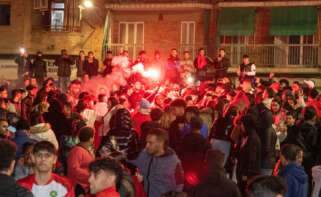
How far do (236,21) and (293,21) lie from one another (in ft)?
9.72

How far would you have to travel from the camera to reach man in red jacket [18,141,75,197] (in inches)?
187

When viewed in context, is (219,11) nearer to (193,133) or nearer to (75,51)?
(75,51)

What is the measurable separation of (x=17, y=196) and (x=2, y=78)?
2102 cm

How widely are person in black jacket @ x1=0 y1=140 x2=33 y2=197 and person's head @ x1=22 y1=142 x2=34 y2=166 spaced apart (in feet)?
6.01

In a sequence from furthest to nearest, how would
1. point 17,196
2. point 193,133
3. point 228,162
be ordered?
point 228,162 → point 193,133 → point 17,196

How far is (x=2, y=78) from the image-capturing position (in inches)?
928

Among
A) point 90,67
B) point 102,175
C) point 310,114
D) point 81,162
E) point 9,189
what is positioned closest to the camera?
point 9,189

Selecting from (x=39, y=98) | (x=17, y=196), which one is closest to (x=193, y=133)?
(x=17, y=196)

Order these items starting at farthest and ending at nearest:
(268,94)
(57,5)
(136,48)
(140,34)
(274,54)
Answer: (57,5) < (140,34) < (136,48) < (274,54) < (268,94)

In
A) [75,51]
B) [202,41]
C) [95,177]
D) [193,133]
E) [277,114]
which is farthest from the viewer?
[75,51]

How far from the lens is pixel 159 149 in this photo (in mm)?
5570

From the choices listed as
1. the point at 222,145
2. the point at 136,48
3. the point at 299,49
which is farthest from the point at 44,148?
the point at 299,49

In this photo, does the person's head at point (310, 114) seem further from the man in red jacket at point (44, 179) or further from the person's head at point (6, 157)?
the person's head at point (6, 157)

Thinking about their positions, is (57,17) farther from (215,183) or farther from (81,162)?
(215,183)
